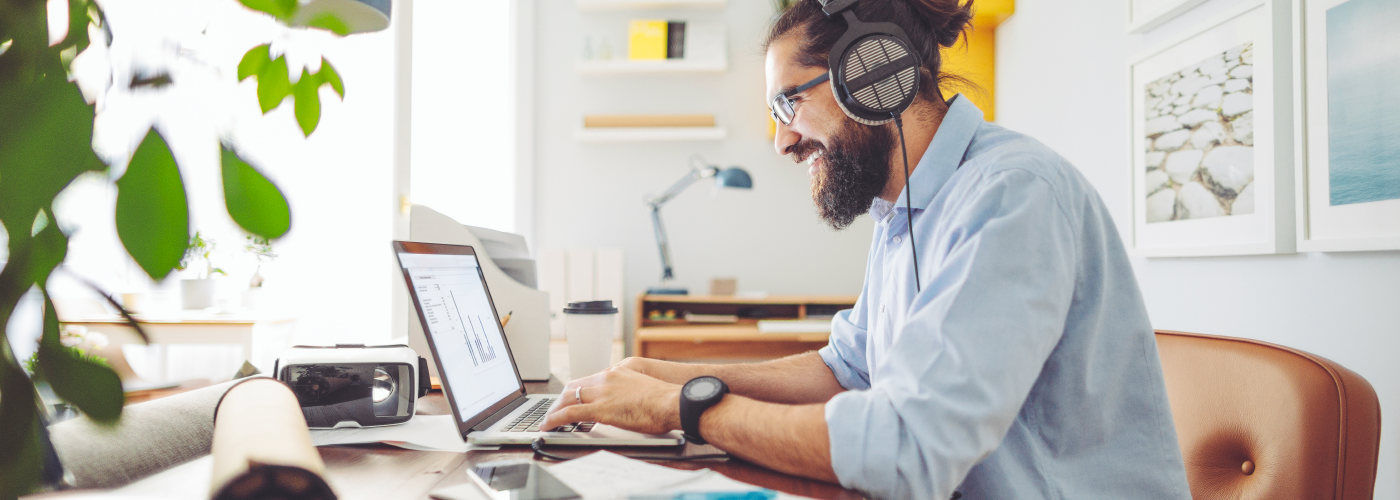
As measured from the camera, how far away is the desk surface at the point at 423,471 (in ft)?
2.10

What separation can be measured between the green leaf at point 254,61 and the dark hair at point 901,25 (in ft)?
2.82

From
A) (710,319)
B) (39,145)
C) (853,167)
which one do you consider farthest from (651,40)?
(39,145)

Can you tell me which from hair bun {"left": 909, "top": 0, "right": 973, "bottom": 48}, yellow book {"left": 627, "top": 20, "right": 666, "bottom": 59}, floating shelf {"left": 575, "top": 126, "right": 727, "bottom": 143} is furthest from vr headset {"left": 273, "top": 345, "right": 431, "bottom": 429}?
yellow book {"left": 627, "top": 20, "right": 666, "bottom": 59}

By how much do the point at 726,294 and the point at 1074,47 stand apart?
1.62m

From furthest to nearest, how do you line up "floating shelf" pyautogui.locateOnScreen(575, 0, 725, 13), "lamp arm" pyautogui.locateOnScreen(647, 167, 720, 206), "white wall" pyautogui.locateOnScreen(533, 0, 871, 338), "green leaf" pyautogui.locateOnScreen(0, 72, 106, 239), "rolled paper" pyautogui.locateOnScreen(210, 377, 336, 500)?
1. "white wall" pyautogui.locateOnScreen(533, 0, 871, 338)
2. "floating shelf" pyautogui.locateOnScreen(575, 0, 725, 13)
3. "lamp arm" pyautogui.locateOnScreen(647, 167, 720, 206)
4. "rolled paper" pyautogui.locateOnScreen(210, 377, 336, 500)
5. "green leaf" pyautogui.locateOnScreen(0, 72, 106, 239)

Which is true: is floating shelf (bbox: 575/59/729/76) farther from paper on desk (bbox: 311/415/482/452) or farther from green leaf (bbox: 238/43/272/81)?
green leaf (bbox: 238/43/272/81)

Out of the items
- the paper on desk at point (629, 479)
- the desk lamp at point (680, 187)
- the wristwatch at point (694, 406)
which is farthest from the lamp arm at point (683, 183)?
the paper on desk at point (629, 479)

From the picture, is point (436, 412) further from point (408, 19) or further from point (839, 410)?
point (408, 19)

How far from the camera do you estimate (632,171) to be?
3303mm

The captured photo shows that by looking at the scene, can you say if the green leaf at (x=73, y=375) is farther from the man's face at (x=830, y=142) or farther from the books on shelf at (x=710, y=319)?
the books on shelf at (x=710, y=319)

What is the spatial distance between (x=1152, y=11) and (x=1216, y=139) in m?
0.42

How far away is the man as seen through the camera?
656mm

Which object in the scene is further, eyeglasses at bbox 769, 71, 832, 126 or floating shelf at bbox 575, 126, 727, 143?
floating shelf at bbox 575, 126, 727, 143

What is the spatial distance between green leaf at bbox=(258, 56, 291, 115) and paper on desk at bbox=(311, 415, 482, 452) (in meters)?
0.63
